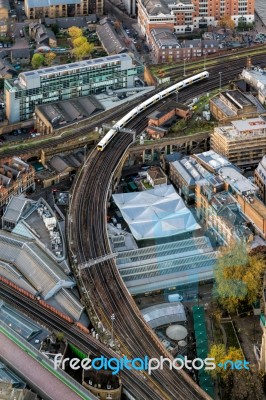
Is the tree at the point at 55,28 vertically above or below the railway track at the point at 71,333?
above

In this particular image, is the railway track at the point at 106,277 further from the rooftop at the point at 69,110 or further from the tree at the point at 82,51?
the tree at the point at 82,51

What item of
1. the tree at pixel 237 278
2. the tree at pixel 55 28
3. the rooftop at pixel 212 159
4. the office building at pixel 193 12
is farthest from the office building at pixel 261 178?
the tree at pixel 55 28

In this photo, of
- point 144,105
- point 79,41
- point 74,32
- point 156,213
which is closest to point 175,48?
point 79,41

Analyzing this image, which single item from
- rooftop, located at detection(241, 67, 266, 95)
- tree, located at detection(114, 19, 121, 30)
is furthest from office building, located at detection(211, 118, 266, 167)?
tree, located at detection(114, 19, 121, 30)

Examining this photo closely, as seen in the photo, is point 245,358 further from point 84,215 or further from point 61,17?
point 61,17

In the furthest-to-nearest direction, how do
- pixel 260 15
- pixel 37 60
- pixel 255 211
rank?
1. pixel 260 15
2. pixel 37 60
3. pixel 255 211

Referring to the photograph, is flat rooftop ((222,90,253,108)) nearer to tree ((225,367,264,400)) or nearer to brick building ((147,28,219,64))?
brick building ((147,28,219,64))

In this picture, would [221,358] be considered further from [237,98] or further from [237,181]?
[237,98]
